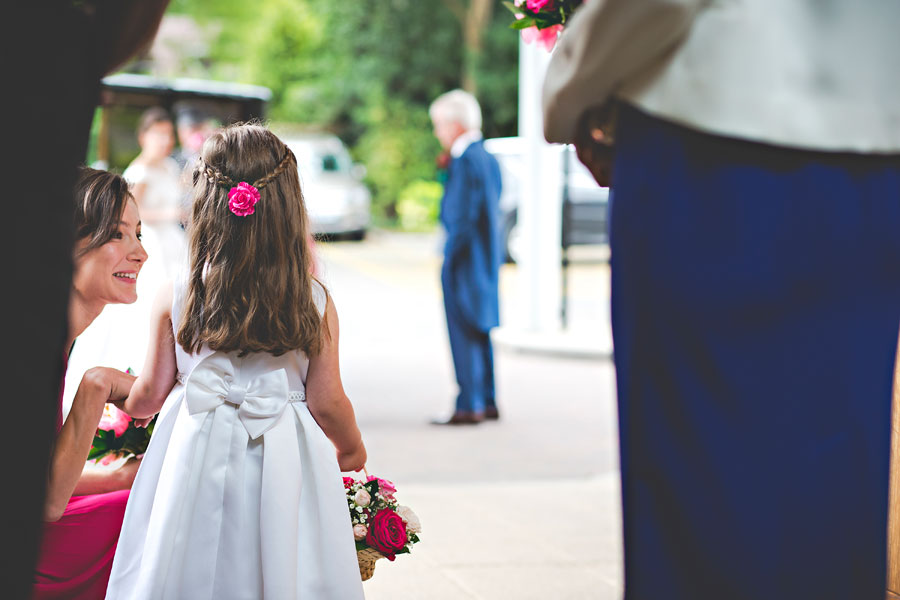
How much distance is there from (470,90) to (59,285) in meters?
25.7

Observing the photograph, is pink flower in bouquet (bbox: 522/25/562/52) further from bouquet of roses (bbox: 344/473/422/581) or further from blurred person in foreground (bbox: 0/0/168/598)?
blurred person in foreground (bbox: 0/0/168/598)

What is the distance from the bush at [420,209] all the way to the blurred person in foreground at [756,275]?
24.4 metres

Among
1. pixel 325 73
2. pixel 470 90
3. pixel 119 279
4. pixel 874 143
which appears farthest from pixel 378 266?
pixel 874 143

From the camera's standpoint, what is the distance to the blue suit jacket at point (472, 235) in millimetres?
7359

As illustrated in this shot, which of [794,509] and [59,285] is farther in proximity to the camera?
[794,509]

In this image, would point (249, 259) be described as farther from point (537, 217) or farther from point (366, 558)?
point (537, 217)

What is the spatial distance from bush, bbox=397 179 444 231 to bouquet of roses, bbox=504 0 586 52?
77.2 feet

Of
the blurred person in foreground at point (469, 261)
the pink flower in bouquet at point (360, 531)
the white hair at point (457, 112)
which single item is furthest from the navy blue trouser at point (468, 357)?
the pink flower in bouquet at point (360, 531)

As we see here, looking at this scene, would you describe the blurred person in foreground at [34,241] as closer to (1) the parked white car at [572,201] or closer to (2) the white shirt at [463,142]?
(2) the white shirt at [463,142]

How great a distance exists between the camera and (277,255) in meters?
2.80

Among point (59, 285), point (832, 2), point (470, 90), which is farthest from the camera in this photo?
point (470, 90)

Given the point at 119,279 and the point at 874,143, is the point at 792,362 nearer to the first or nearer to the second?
the point at 874,143

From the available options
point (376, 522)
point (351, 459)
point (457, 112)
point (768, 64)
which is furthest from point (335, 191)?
point (768, 64)

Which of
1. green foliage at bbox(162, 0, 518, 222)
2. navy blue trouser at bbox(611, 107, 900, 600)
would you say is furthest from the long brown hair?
green foliage at bbox(162, 0, 518, 222)
